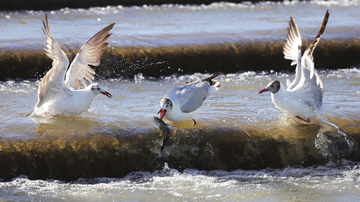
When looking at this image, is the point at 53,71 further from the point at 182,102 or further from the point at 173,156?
the point at 173,156

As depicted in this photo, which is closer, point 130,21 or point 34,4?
point 130,21

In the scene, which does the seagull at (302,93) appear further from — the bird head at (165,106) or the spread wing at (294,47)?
the bird head at (165,106)

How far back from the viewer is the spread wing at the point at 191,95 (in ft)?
15.7

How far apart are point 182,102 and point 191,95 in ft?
0.52

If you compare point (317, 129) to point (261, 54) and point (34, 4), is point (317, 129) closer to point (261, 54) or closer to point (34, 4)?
point (261, 54)

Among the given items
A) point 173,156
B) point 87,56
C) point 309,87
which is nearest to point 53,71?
point 87,56

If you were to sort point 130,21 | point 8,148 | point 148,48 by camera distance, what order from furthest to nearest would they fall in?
point 130,21 → point 148,48 → point 8,148

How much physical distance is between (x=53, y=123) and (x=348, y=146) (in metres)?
3.34

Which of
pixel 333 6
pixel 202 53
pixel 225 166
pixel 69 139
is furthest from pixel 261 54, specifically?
pixel 333 6

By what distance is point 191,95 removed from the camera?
4.89 metres

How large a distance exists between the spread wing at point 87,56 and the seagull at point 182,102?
1.15 metres

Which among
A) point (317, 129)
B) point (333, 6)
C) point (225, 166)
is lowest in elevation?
point (225, 166)

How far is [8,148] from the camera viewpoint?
433 centimetres

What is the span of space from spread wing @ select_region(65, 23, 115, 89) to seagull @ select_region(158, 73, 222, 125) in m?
1.15
